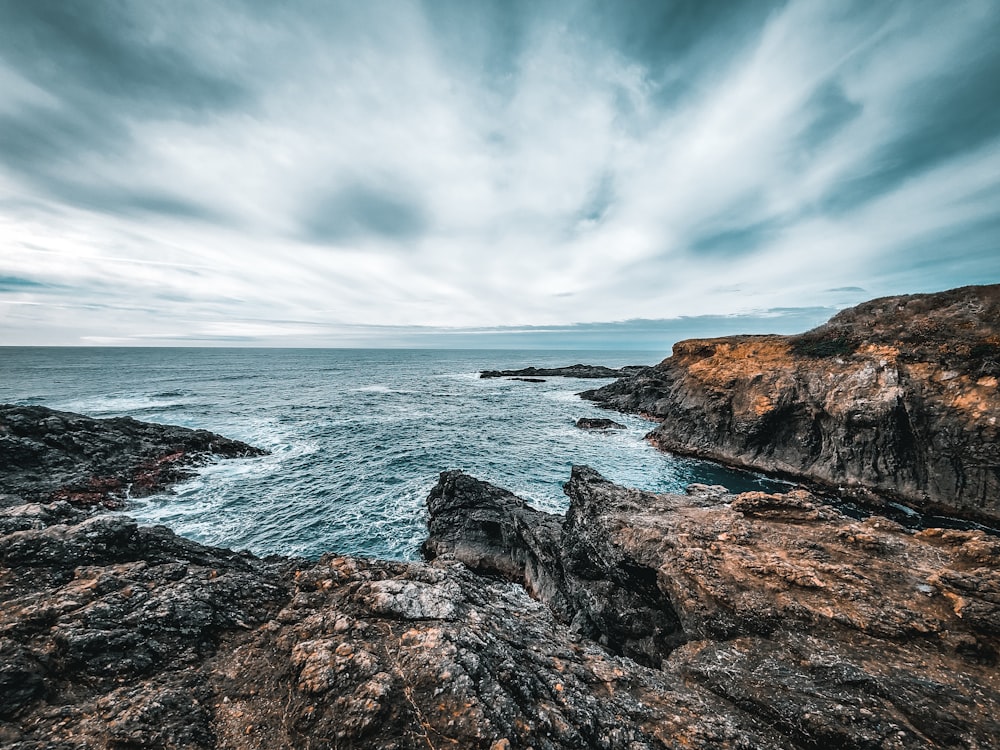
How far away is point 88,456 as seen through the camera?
100.0 feet

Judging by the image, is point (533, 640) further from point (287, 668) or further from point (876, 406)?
point (876, 406)

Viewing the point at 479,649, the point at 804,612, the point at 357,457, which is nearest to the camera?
the point at 479,649

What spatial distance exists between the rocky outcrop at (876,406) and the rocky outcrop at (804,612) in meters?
21.6

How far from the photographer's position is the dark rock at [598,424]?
169 feet

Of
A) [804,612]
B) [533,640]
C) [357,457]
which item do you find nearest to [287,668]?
[533,640]

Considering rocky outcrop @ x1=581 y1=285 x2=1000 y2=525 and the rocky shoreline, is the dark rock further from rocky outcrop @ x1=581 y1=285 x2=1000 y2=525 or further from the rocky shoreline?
the rocky shoreline

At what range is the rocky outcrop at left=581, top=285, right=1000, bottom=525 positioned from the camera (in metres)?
24.9

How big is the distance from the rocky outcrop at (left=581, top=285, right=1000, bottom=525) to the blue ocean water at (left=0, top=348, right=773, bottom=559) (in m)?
4.81

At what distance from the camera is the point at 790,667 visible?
8023mm

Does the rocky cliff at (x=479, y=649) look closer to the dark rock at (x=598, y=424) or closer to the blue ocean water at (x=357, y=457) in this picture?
the blue ocean water at (x=357, y=457)

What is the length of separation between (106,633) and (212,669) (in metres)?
1.90

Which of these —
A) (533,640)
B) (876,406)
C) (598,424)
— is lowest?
(598,424)

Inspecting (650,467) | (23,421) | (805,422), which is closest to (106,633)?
(650,467)

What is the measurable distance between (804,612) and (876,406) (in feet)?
95.3
